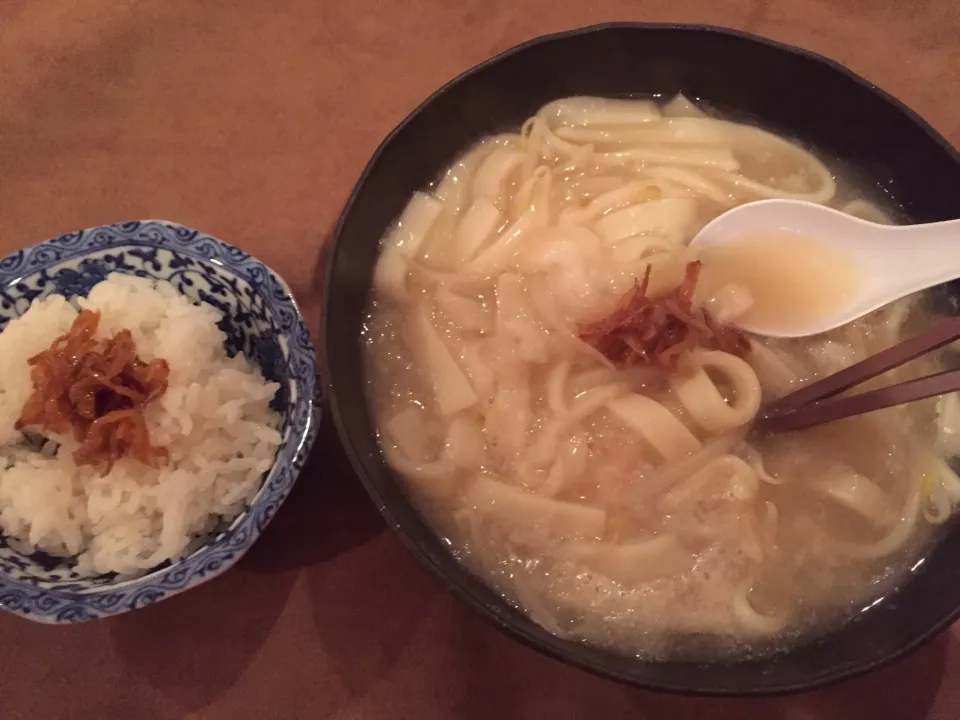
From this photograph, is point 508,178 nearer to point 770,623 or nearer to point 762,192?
point 762,192

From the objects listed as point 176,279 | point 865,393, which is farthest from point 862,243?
point 176,279

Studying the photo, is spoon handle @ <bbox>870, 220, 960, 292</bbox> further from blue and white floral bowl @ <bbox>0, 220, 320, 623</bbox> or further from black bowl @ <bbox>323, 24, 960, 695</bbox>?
blue and white floral bowl @ <bbox>0, 220, 320, 623</bbox>

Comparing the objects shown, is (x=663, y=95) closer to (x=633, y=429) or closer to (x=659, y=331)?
(x=659, y=331)

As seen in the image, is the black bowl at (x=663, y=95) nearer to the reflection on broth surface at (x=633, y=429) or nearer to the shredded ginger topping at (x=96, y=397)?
the reflection on broth surface at (x=633, y=429)

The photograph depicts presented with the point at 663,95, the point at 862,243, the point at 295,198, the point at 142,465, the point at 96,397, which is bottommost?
the point at 142,465

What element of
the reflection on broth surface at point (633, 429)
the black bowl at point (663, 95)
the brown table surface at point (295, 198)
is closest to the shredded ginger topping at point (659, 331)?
the reflection on broth surface at point (633, 429)

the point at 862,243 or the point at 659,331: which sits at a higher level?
the point at 862,243

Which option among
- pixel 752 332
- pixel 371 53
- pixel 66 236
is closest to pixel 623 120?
pixel 752 332
